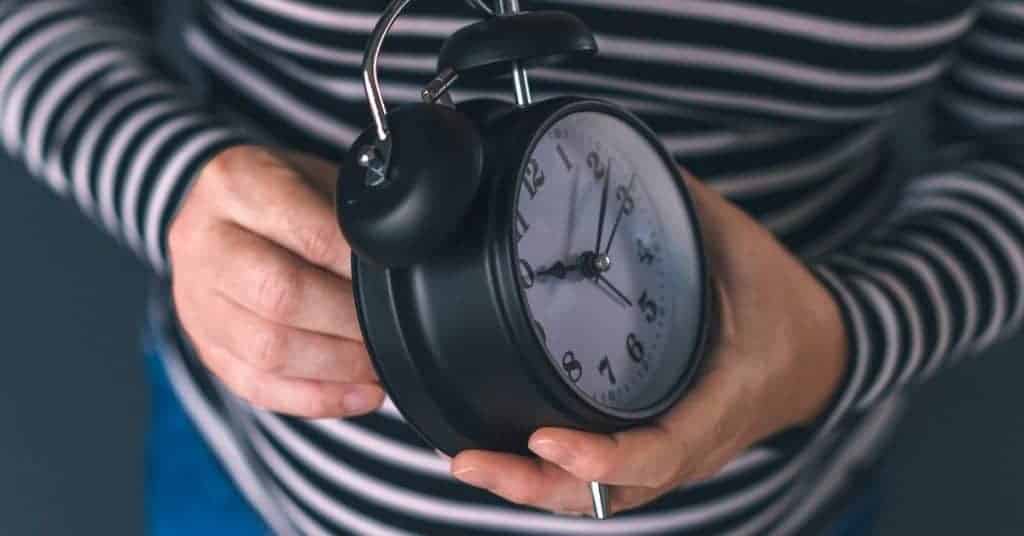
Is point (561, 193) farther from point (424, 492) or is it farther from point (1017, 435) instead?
point (1017, 435)

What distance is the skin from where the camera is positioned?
48 centimetres

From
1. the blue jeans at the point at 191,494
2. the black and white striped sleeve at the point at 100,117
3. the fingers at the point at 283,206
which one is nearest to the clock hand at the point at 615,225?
the fingers at the point at 283,206

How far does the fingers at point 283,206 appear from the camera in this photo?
19.8 inches

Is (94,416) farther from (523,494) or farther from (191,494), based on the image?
(523,494)

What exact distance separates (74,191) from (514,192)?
0.36 meters

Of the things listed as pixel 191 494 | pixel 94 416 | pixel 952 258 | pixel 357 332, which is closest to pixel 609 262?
pixel 357 332

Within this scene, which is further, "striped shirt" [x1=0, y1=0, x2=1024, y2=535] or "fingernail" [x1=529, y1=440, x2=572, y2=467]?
"striped shirt" [x1=0, y1=0, x2=1024, y2=535]

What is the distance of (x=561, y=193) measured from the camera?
1.52 ft

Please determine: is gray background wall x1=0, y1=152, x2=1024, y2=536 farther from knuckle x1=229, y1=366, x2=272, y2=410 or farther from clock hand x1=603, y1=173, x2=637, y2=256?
clock hand x1=603, y1=173, x2=637, y2=256

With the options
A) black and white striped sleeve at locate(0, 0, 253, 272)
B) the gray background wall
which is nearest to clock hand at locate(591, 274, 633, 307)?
black and white striped sleeve at locate(0, 0, 253, 272)

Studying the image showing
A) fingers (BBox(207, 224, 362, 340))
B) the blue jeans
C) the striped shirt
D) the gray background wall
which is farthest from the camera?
the gray background wall

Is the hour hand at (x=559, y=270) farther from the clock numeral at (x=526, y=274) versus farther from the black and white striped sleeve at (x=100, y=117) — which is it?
the black and white striped sleeve at (x=100, y=117)

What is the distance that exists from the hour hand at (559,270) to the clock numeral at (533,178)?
0.03m

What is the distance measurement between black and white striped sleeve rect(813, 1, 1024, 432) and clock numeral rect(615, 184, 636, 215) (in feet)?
0.55
